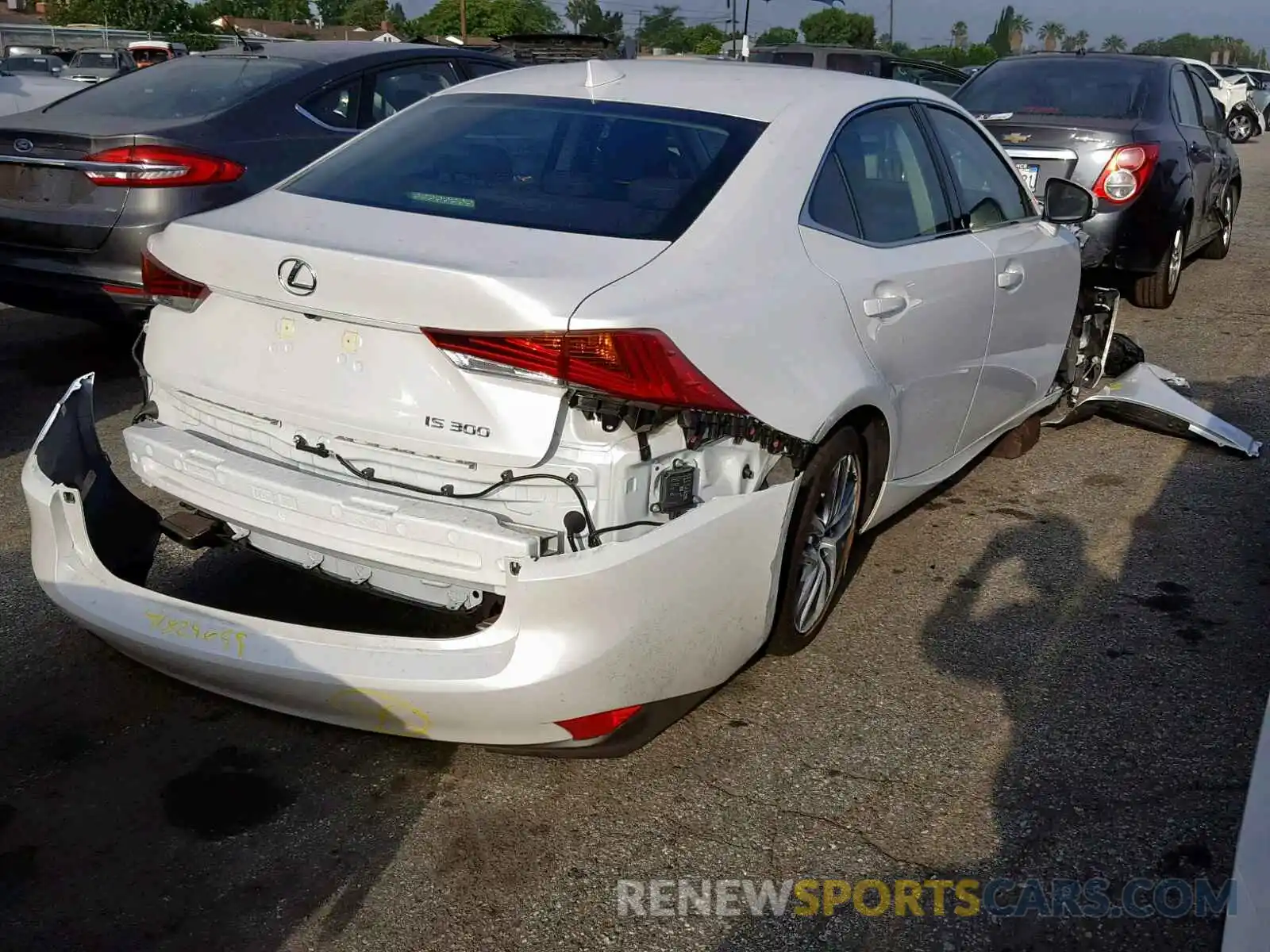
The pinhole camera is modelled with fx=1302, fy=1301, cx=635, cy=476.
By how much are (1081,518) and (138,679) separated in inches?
139

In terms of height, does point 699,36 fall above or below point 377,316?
above

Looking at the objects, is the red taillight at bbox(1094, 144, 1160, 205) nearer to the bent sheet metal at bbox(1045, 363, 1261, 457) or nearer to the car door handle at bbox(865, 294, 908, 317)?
the bent sheet metal at bbox(1045, 363, 1261, 457)

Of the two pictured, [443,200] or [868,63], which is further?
[868,63]

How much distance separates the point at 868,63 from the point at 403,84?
8.16 m

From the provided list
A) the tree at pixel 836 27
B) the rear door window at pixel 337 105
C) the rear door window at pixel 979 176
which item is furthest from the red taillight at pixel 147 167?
the tree at pixel 836 27

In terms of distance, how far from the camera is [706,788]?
10.6 feet

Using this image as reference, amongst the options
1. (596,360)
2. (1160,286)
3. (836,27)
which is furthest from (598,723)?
(836,27)

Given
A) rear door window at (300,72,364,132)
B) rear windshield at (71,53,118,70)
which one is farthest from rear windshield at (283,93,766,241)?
rear windshield at (71,53,118,70)

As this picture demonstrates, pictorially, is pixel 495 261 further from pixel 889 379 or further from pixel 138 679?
pixel 138 679

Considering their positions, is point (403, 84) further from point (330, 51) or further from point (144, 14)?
point (144, 14)

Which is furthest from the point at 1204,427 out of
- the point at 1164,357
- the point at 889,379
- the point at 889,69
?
the point at 889,69

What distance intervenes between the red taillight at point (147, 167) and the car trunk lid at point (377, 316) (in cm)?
287

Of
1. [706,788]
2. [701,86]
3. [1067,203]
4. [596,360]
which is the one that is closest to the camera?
[596,360]

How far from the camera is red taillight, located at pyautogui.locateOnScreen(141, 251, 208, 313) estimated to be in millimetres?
3361
